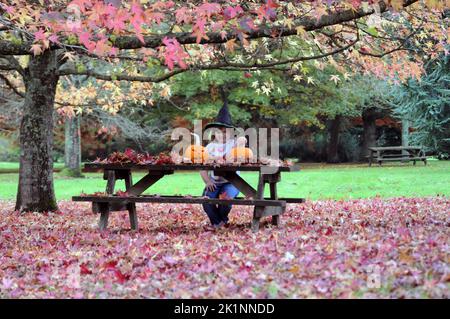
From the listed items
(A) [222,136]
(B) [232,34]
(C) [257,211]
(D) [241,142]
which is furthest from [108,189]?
(B) [232,34]

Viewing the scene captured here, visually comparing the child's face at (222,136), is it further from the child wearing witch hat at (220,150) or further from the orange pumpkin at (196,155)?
the orange pumpkin at (196,155)

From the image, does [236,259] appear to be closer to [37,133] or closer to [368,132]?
[37,133]

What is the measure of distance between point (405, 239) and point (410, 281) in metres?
1.88

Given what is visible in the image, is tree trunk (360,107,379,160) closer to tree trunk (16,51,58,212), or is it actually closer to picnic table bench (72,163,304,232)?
tree trunk (16,51,58,212)

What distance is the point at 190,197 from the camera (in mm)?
9023

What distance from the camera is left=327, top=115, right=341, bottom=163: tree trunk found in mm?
38219

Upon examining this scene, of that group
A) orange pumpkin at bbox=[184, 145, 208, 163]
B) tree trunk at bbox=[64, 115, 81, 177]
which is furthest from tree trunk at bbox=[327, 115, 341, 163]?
orange pumpkin at bbox=[184, 145, 208, 163]

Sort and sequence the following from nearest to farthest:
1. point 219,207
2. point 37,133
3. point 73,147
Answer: point 219,207 → point 37,133 → point 73,147

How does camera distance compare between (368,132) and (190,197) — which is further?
(368,132)

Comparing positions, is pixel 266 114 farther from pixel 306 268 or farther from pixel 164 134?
pixel 306 268

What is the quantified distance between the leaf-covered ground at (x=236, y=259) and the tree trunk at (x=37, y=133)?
2.12m

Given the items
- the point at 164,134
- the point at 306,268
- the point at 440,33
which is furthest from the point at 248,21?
the point at 164,134

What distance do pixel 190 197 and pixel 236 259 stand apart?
2.61 metres
